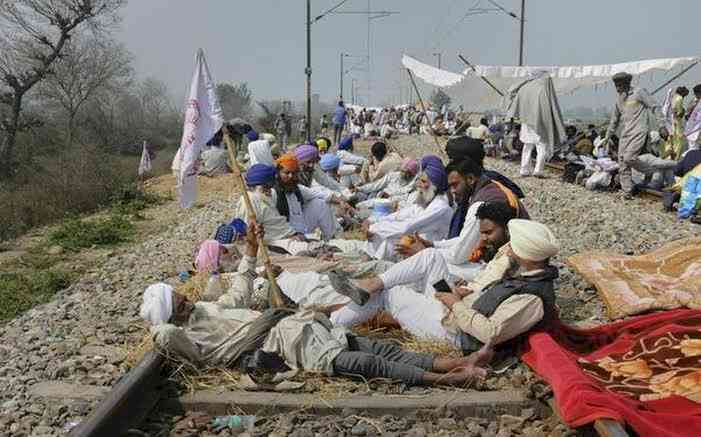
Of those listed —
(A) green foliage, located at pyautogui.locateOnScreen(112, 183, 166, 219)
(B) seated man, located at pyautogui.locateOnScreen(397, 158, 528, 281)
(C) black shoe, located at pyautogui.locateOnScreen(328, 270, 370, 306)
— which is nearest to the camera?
(C) black shoe, located at pyautogui.locateOnScreen(328, 270, 370, 306)

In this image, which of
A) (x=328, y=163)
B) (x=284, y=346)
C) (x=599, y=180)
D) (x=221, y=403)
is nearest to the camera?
(x=221, y=403)

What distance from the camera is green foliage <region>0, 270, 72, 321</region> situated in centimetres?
670

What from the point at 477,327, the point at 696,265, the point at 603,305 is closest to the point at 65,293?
the point at 477,327

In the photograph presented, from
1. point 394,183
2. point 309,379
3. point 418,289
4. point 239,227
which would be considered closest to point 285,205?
point 239,227

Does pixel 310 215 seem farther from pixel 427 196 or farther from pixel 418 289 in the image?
pixel 418 289

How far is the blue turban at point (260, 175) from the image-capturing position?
645 centimetres

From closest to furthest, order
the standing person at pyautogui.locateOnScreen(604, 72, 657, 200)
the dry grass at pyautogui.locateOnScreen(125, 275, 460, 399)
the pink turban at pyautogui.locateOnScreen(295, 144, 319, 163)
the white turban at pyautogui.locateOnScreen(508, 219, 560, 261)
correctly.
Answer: the white turban at pyautogui.locateOnScreen(508, 219, 560, 261) → the dry grass at pyautogui.locateOnScreen(125, 275, 460, 399) → the pink turban at pyautogui.locateOnScreen(295, 144, 319, 163) → the standing person at pyautogui.locateOnScreen(604, 72, 657, 200)

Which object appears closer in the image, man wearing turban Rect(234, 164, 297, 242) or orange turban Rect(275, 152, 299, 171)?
man wearing turban Rect(234, 164, 297, 242)

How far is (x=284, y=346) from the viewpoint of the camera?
430cm

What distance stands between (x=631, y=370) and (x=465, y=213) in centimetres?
246

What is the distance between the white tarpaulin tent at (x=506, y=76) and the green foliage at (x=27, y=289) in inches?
678

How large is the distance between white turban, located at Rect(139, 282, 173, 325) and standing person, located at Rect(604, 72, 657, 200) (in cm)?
963

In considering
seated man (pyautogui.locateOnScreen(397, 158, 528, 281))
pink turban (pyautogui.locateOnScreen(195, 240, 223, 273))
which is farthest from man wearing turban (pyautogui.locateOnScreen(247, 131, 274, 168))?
seated man (pyautogui.locateOnScreen(397, 158, 528, 281))

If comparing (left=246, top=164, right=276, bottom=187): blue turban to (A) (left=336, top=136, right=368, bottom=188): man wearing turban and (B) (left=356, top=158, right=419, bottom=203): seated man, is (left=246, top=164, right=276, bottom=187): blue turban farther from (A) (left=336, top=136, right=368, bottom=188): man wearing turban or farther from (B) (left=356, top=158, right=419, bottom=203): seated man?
(A) (left=336, top=136, right=368, bottom=188): man wearing turban
